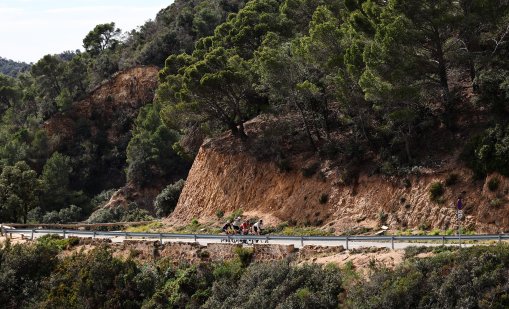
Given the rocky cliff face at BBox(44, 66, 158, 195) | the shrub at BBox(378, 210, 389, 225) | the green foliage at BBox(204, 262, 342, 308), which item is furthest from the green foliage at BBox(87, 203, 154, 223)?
the green foliage at BBox(204, 262, 342, 308)

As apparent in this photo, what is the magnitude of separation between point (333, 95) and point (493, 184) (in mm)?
12346

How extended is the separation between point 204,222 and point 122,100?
39118 mm

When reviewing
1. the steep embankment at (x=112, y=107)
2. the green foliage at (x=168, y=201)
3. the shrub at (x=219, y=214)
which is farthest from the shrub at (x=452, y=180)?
the steep embankment at (x=112, y=107)

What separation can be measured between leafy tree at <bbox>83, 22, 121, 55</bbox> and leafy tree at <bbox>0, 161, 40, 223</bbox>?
5423 centimetres

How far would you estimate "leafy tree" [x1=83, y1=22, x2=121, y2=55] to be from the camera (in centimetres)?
10488

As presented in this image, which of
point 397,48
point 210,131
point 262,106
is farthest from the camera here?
point 210,131

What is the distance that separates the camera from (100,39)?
347 feet

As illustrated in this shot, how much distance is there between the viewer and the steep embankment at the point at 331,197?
3166cm

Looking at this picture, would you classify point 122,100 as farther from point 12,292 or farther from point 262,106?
point 12,292

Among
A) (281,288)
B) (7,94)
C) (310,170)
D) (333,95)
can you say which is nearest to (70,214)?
(310,170)

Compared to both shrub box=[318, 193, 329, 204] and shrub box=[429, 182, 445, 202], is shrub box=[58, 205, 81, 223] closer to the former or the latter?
shrub box=[318, 193, 329, 204]

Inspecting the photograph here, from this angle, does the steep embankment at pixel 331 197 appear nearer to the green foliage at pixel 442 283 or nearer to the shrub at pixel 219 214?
the shrub at pixel 219 214

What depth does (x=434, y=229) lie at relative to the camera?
3195cm

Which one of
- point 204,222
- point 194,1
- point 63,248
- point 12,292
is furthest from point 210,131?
point 194,1
